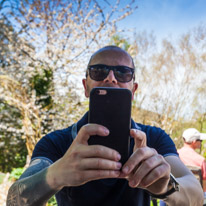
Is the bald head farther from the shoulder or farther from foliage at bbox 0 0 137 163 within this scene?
foliage at bbox 0 0 137 163

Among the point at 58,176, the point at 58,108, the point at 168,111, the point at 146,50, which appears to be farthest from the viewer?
the point at 146,50

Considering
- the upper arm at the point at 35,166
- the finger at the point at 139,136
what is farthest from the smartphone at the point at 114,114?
the upper arm at the point at 35,166

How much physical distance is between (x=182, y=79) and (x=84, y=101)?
4510 millimetres

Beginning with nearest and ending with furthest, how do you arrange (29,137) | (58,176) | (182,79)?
(58,176)
(29,137)
(182,79)

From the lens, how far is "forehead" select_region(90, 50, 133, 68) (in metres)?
1.38

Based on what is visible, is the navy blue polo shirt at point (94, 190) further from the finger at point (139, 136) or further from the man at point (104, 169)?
the finger at point (139, 136)

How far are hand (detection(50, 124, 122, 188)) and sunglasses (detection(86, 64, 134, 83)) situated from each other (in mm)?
635

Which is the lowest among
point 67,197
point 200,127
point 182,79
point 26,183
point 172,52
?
point 200,127

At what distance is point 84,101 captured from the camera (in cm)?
643

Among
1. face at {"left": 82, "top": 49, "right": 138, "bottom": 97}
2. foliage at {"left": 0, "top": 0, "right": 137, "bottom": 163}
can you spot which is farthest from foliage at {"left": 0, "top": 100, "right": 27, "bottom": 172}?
face at {"left": 82, "top": 49, "right": 138, "bottom": 97}

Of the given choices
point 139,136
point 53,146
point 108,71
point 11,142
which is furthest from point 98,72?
point 11,142

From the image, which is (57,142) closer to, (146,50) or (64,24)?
(64,24)

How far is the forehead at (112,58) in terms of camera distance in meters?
1.38

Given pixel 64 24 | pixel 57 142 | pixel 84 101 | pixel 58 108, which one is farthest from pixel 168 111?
pixel 57 142
